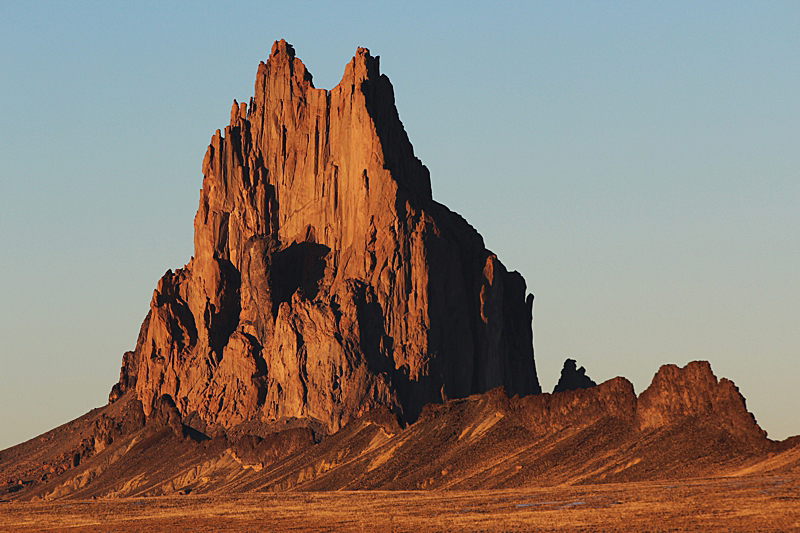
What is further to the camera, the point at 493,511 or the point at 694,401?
the point at 694,401

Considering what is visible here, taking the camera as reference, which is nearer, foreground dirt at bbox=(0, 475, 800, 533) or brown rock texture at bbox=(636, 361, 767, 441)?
foreground dirt at bbox=(0, 475, 800, 533)

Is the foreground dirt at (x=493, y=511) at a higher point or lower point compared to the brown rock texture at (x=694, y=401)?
lower

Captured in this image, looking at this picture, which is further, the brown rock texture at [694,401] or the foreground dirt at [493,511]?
the brown rock texture at [694,401]

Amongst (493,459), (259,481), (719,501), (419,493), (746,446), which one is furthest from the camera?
(259,481)

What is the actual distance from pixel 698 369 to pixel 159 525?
44.2 m

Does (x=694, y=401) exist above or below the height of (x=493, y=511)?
above

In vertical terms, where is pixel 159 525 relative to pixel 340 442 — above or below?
below

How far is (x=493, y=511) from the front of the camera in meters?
96.4

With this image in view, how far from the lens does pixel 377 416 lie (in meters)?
173

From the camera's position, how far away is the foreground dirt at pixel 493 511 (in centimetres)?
8344

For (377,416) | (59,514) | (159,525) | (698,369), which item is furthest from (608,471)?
(377,416)

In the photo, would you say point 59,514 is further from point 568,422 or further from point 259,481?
point 568,422

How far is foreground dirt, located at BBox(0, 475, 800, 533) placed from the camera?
83.4 meters

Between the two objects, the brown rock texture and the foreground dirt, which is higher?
the brown rock texture
